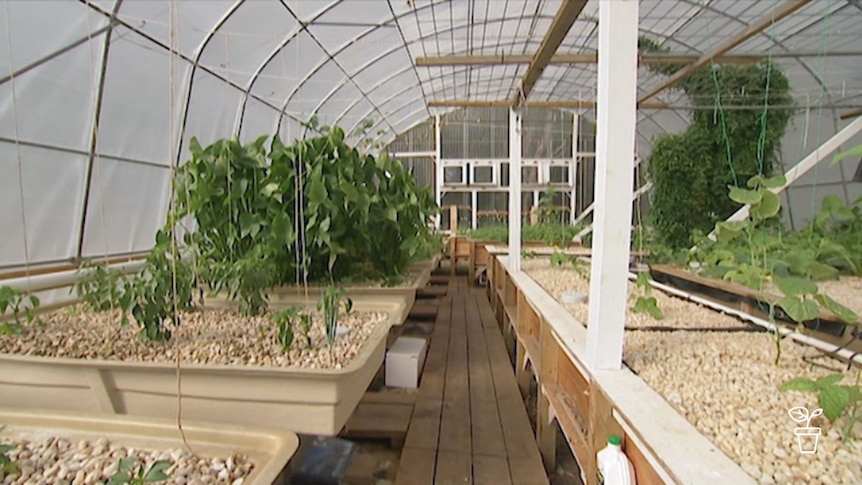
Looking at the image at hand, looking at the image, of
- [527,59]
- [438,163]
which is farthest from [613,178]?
[438,163]

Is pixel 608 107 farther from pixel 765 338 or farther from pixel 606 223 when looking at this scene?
pixel 765 338

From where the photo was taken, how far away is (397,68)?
703 cm

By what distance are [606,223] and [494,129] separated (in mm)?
9337

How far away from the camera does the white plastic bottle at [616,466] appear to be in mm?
896

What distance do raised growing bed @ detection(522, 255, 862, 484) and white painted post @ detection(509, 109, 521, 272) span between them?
4.16 feet

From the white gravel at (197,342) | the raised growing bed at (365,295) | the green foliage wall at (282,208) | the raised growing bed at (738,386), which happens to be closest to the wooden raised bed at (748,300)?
the raised growing bed at (738,386)

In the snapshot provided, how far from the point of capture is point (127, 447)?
99 centimetres

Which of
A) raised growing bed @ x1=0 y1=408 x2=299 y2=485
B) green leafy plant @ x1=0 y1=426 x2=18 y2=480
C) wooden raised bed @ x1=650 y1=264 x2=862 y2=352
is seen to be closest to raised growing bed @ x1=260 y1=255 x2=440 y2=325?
raised growing bed @ x1=0 y1=408 x2=299 y2=485

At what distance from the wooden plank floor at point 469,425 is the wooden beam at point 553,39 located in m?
1.59

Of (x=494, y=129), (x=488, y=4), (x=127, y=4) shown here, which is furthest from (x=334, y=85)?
(x=494, y=129)

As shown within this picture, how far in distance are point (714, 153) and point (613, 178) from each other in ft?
17.1

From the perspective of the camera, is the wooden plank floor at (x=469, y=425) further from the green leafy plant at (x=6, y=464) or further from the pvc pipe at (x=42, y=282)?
the pvc pipe at (x=42, y=282)

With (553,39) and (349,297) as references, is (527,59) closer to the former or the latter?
(553,39)

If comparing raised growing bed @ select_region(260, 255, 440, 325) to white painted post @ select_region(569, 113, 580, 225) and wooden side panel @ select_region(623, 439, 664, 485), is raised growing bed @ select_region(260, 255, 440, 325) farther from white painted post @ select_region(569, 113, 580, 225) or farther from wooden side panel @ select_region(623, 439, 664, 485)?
white painted post @ select_region(569, 113, 580, 225)
